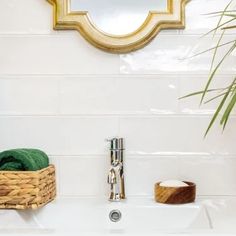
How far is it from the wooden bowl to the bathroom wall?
0.32 feet

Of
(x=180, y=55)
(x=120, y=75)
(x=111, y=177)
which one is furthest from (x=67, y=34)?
(x=111, y=177)

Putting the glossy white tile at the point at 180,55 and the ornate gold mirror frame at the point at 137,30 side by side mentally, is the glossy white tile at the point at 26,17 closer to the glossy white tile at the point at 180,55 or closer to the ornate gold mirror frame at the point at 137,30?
the ornate gold mirror frame at the point at 137,30

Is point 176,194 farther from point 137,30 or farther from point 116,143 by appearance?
point 137,30

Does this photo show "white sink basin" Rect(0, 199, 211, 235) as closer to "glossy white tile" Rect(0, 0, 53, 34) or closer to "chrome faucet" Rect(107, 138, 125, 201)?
"chrome faucet" Rect(107, 138, 125, 201)

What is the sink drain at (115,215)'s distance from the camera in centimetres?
129

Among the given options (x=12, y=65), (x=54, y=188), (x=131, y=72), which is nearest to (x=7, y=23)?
(x=12, y=65)

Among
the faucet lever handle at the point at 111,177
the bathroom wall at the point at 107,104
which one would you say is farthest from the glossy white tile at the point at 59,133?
the faucet lever handle at the point at 111,177

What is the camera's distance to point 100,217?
4.25 ft

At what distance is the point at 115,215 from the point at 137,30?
538 millimetres

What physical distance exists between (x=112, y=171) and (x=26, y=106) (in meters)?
0.33

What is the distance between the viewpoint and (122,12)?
139cm

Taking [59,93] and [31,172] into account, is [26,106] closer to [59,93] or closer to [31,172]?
[59,93]

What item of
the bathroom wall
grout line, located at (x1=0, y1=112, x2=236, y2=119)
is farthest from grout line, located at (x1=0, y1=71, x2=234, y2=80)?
grout line, located at (x1=0, y1=112, x2=236, y2=119)

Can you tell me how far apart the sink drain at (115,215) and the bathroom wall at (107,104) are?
121 millimetres
